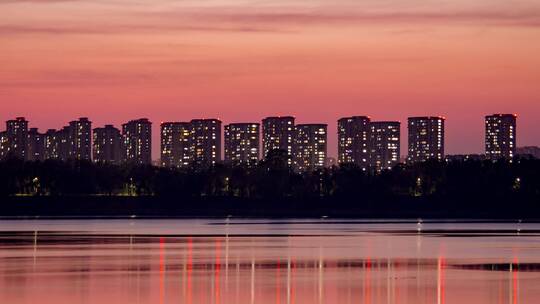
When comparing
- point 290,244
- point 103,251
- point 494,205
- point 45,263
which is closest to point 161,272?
point 45,263

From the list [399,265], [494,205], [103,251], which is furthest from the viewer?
[494,205]

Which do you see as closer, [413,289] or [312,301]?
[312,301]

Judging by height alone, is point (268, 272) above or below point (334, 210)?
above

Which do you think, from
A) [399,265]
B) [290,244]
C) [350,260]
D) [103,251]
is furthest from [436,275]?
[290,244]

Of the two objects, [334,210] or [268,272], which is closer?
[268,272]

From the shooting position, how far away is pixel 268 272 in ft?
167

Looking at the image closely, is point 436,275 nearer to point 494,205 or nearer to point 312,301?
point 312,301

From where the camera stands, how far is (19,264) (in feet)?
182

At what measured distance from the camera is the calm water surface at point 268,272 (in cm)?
4128

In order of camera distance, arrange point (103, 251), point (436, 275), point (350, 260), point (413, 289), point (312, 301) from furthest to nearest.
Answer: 1. point (103, 251)
2. point (350, 260)
3. point (436, 275)
4. point (413, 289)
5. point (312, 301)

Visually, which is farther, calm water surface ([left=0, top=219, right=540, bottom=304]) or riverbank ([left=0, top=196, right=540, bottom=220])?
riverbank ([left=0, top=196, right=540, bottom=220])

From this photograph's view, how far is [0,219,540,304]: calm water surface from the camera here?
41.3 metres

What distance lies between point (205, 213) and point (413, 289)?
14995cm

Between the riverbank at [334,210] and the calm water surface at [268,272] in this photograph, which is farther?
the riverbank at [334,210]
